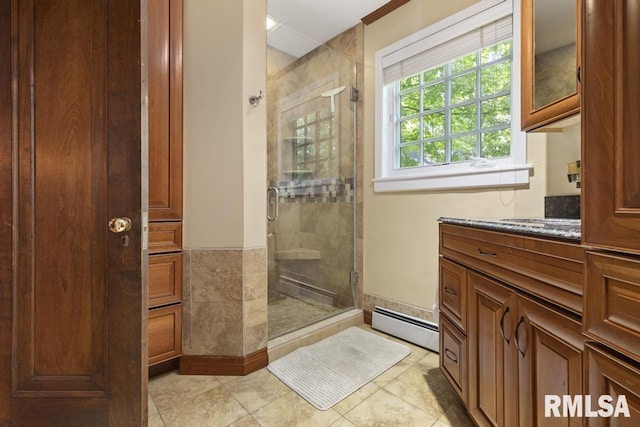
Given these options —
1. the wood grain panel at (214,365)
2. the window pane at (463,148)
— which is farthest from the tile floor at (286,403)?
the window pane at (463,148)

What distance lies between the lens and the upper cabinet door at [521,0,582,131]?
1196 mm

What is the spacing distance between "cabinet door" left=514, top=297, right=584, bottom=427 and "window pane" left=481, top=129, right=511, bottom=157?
1253 mm

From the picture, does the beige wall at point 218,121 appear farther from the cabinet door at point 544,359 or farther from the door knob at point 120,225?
the cabinet door at point 544,359

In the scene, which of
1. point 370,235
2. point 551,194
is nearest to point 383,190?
point 370,235

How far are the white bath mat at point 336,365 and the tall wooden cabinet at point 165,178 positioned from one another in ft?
2.19

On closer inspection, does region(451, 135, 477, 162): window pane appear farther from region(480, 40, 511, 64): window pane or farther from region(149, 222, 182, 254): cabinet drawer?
region(149, 222, 182, 254): cabinet drawer

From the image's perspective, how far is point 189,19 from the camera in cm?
172

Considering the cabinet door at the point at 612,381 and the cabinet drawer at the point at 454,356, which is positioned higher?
the cabinet door at the point at 612,381

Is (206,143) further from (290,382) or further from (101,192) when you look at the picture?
(290,382)

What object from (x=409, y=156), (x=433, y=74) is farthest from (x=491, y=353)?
(x=433, y=74)

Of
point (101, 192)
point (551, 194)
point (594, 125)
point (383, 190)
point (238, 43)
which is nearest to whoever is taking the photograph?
point (594, 125)

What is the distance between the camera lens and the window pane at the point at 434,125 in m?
2.17

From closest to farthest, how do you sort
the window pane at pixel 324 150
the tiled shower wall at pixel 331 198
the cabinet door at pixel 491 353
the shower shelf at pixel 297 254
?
1. the cabinet door at pixel 491 353
2. the shower shelf at pixel 297 254
3. the tiled shower wall at pixel 331 198
4. the window pane at pixel 324 150

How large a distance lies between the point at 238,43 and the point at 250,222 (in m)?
1.04
